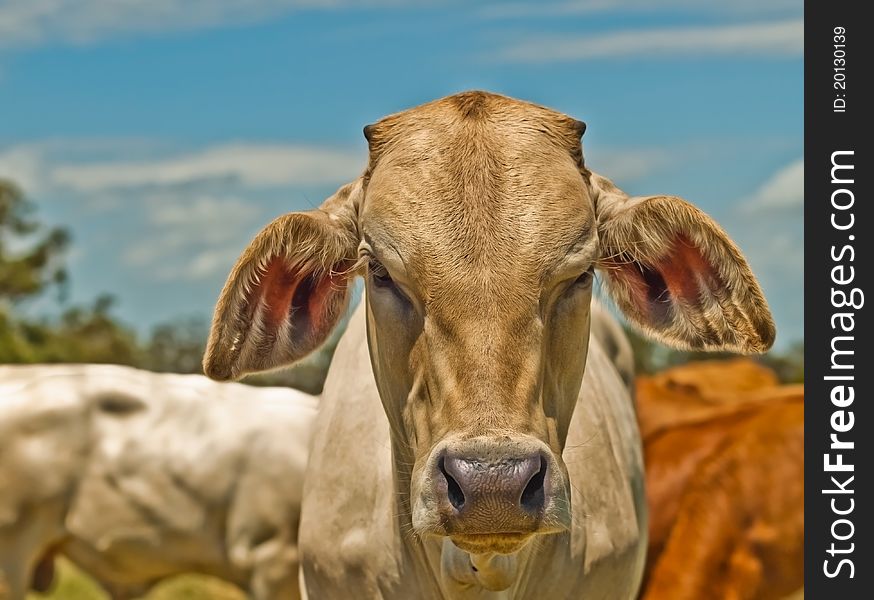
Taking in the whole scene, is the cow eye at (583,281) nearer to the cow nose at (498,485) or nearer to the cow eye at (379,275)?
the cow eye at (379,275)

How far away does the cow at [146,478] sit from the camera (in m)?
Answer: 8.43

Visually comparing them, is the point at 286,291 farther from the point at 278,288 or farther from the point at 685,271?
the point at 685,271

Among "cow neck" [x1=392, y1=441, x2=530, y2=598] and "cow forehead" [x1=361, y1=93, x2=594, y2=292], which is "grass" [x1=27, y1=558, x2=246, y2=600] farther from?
"cow forehead" [x1=361, y1=93, x2=594, y2=292]

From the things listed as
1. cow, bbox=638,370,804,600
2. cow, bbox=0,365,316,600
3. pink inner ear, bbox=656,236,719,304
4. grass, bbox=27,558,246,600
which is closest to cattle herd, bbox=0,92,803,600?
pink inner ear, bbox=656,236,719,304

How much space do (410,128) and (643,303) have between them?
99cm

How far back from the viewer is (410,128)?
4613 millimetres

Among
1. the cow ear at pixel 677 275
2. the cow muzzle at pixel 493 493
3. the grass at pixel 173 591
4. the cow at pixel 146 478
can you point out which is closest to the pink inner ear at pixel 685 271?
the cow ear at pixel 677 275

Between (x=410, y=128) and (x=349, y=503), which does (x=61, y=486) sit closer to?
(x=349, y=503)

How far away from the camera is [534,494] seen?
3.88 m

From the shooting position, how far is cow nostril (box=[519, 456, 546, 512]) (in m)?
3.87

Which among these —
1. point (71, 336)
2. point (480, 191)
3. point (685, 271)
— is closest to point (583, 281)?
point (480, 191)

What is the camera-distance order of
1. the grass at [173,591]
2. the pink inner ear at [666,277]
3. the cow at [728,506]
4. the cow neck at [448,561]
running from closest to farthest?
the cow neck at [448,561]
the pink inner ear at [666,277]
the cow at [728,506]
the grass at [173,591]

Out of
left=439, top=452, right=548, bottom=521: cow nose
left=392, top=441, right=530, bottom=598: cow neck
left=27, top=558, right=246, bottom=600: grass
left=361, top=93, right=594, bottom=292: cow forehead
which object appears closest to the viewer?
left=439, top=452, right=548, bottom=521: cow nose

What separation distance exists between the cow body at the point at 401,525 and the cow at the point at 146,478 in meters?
2.62
